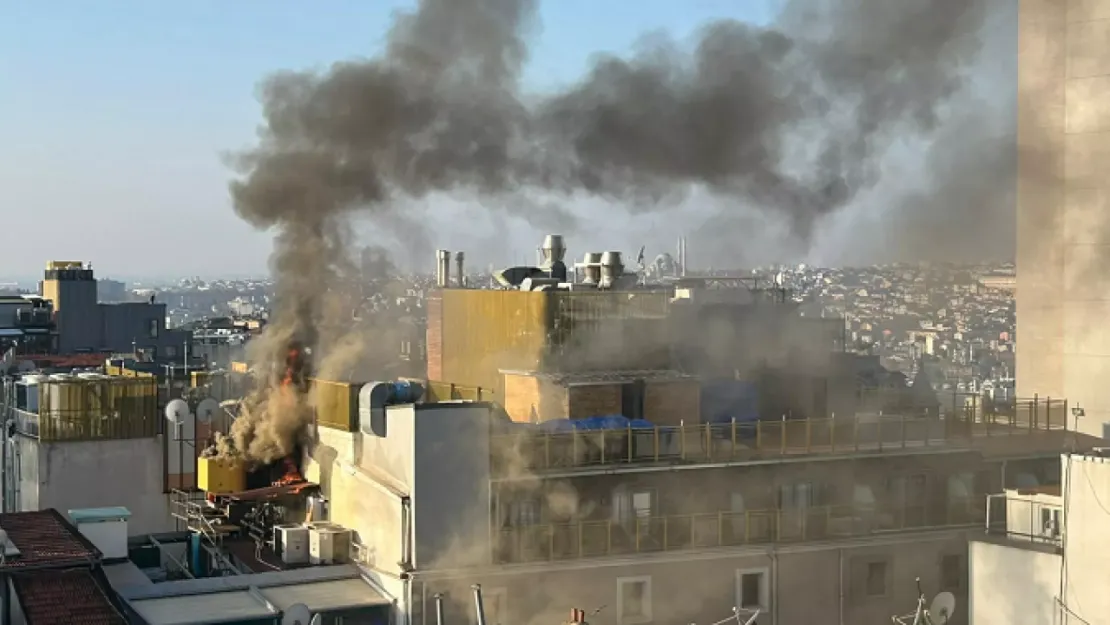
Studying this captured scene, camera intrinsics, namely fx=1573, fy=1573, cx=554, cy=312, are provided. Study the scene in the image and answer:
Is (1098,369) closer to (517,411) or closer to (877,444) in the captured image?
(877,444)

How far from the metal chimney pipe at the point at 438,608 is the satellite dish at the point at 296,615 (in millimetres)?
1829

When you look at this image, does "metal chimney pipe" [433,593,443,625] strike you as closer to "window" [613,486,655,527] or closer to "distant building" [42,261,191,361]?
"window" [613,486,655,527]

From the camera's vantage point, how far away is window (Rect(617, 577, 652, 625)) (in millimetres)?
24516

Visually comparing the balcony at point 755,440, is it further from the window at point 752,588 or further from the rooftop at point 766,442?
the window at point 752,588

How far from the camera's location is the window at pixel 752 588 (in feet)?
82.8

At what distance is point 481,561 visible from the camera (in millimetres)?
23625

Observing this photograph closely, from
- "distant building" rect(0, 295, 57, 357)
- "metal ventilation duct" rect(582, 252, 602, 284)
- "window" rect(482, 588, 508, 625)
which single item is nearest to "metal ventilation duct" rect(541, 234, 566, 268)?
"metal ventilation duct" rect(582, 252, 602, 284)

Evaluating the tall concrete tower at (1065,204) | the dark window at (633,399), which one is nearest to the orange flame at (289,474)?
the dark window at (633,399)

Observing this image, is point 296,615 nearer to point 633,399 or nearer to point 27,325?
point 633,399

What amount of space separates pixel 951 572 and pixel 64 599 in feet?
48.2

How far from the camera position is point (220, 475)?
29.0 metres

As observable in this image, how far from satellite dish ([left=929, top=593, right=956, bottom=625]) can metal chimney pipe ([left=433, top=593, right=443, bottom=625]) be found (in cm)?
733

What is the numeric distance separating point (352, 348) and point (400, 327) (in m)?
12.4

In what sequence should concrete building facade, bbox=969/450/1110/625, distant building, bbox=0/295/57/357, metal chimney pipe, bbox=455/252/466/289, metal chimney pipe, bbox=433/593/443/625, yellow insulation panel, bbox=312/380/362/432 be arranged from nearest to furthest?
concrete building facade, bbox=969/450/1110/625 < metal chimney pipe, bbox=433/593/443/625 < yellow insulation panel, bbox=312/380/362/432 < metal chimney pipe, bbox=455/252/466/289 < distant building, bbox=0/295/57/357
